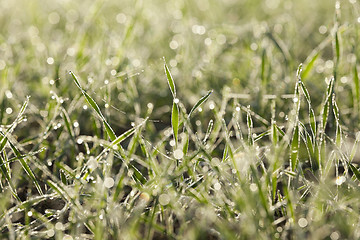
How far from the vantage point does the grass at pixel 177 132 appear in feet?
2.68

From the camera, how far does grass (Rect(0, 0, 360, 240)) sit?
815 mm

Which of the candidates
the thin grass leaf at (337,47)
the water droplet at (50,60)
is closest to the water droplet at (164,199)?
the thin grass leaf at (337,47)

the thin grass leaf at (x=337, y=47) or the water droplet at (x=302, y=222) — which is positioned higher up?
the thin grass leaf at (x=337, y=47)

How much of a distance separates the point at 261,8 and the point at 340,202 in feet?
6.35

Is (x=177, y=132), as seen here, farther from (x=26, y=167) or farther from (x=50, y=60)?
(x=50, y=60)

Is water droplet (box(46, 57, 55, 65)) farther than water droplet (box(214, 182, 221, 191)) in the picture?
Yes

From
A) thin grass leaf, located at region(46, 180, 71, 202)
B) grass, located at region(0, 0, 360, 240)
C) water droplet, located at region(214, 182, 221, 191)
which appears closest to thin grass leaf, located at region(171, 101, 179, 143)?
grass, located at region(0, 0, 360, 240)

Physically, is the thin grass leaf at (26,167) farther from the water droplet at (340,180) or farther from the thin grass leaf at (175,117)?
the water droplet at (340,180)

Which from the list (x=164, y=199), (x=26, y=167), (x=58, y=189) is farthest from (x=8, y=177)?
(x=164, y=199)

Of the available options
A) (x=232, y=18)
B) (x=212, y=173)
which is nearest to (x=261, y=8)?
(x=232, y=18)

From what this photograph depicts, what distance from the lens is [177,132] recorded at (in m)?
0.95

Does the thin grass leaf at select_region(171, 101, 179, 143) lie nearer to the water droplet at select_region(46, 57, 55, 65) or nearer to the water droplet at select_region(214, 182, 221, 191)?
the water droplet at select_region(214, 182, 221, 191)

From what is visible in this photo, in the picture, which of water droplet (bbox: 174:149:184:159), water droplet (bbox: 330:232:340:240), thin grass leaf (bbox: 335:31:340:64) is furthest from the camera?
thin grass leaf (bbox: 335:31:340:64)

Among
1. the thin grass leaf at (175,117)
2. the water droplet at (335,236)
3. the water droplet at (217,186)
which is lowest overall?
the water droplet at (335,236)
